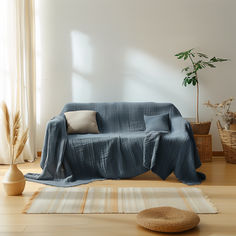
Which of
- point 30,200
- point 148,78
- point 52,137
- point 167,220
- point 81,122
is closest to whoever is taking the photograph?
point 167,220

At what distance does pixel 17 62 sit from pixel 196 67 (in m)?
2.27

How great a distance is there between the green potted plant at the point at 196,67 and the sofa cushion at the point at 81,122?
4.25 feet

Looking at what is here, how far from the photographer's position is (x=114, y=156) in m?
3.81

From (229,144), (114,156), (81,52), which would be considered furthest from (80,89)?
(229,144)

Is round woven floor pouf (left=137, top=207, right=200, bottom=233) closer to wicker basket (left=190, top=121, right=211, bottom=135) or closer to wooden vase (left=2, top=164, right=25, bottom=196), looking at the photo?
wooden vase (left=2, top=164, right=25, bottom=196)

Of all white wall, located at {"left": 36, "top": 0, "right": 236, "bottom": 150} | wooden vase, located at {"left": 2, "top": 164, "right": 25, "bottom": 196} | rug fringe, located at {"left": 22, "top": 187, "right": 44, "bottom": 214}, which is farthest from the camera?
white wall, located at {"left": 36, "top": 0, "right": 236, "bottom": 150}

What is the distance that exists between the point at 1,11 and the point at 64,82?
116 cm

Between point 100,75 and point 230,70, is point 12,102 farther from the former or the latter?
point 230,70

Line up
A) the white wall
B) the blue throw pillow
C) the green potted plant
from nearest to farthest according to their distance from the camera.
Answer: the blue throw pillow
the green potted plant
the white wall

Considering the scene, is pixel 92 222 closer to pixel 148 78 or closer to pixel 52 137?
pixel 52 137

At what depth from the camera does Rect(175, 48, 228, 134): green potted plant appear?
15.1 ft

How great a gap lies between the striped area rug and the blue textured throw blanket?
0.34m

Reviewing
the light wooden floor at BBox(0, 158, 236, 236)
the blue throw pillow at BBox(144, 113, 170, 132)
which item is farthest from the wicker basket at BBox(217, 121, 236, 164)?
the light wooden floor at BBox(0, 158, 236, 236)

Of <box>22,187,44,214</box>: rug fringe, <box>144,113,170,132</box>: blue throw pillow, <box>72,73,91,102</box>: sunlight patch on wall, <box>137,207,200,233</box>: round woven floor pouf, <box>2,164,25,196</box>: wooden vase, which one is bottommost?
<box>22,187,44,214</box>: rug fringe
